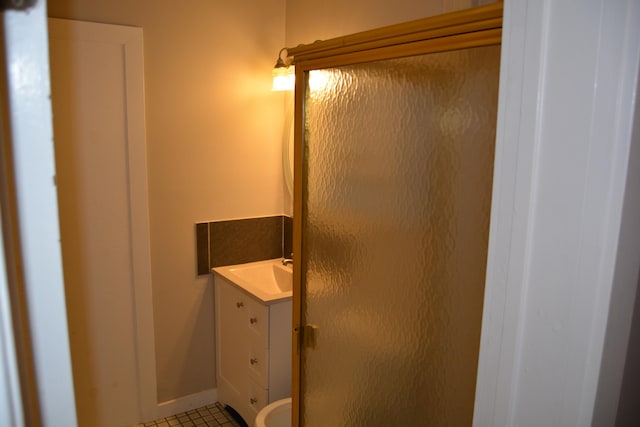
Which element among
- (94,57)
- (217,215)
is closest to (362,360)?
(217,215)

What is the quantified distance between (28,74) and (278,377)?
6.70ft

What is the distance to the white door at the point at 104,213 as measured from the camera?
2.13 meters

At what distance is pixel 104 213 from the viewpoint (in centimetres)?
227

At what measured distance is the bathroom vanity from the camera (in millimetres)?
2170

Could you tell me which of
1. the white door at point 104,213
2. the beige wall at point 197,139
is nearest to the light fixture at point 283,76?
the beige wall at point 197,139

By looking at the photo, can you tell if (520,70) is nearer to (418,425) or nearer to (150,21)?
(418,425)

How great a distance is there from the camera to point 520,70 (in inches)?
23.7

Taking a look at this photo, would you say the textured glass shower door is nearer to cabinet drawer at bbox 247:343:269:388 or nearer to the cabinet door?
cabinet drawer at bbox 247:343:269:388

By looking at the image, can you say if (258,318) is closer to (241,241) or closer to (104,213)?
(241,241)

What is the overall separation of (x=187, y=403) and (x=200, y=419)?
0.14 metres

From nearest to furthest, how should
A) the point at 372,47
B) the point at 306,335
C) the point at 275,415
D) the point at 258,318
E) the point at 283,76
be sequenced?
A: the point at 372,47, the point at 306,335, the point at 275,415, the point at 258,318, the point at 283,76

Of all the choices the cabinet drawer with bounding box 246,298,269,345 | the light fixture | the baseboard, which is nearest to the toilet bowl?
the cabinet drawer with bounding box 246,298,269,345

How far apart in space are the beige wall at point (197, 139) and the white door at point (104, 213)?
0.07m

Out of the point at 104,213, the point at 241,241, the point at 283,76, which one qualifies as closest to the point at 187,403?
the point at 241,241
